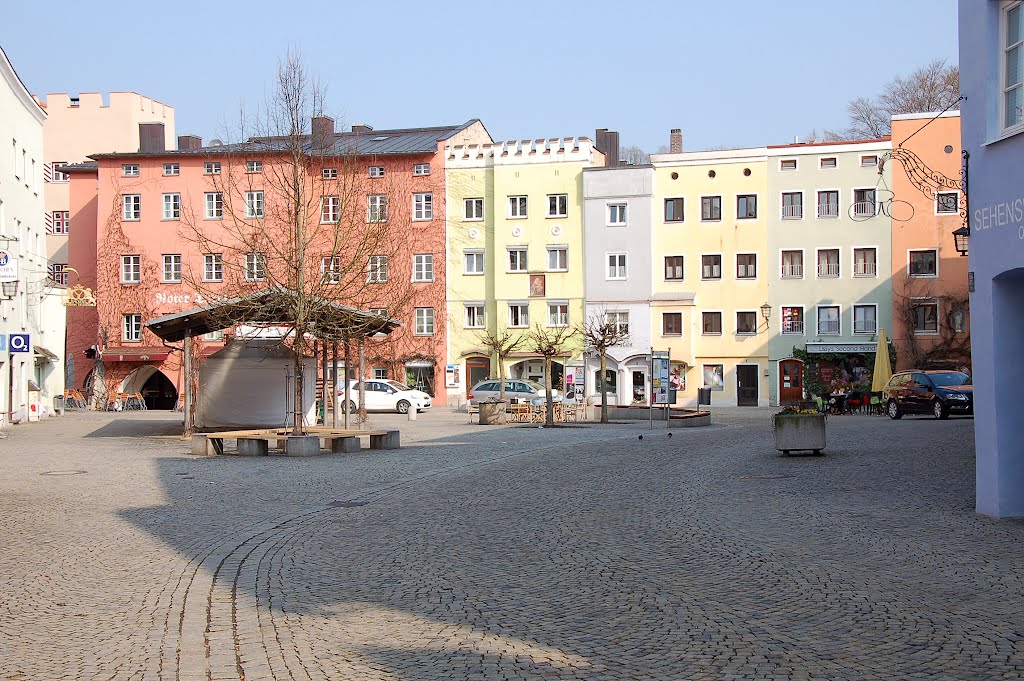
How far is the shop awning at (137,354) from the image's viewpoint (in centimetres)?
6059

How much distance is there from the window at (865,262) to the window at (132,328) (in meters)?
36.8

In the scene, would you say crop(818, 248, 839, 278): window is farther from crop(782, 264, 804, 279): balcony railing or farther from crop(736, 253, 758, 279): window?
crop(736, 253, 758, 279): window

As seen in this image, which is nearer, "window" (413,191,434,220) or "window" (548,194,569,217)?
"window" (548,194,569,217)

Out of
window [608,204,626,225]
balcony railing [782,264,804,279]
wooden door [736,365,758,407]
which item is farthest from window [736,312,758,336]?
window [608,204,626,225]

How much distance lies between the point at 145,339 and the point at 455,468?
4538cm

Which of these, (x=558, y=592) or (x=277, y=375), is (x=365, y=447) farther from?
(x=558, y=592)

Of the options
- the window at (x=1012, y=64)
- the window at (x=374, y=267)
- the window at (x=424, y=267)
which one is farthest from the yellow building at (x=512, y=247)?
the window at (x=1012, y=64)

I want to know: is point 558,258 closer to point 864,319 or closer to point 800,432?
point 864,319

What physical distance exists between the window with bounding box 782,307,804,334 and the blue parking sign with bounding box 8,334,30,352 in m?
36.9

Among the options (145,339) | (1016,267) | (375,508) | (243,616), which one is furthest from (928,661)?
(145,339)

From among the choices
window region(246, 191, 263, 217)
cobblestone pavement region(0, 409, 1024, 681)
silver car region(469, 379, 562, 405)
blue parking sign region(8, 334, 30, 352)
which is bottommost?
cobblestone pavement region(0, 409, 1024, 681)

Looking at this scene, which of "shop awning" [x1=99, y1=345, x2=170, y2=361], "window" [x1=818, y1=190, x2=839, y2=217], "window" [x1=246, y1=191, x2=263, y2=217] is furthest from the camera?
"shop awning" [x1=99, y1=345, x2=170, y2=361]

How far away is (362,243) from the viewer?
28.6 meters

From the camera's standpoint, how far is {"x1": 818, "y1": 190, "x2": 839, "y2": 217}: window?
190ft
